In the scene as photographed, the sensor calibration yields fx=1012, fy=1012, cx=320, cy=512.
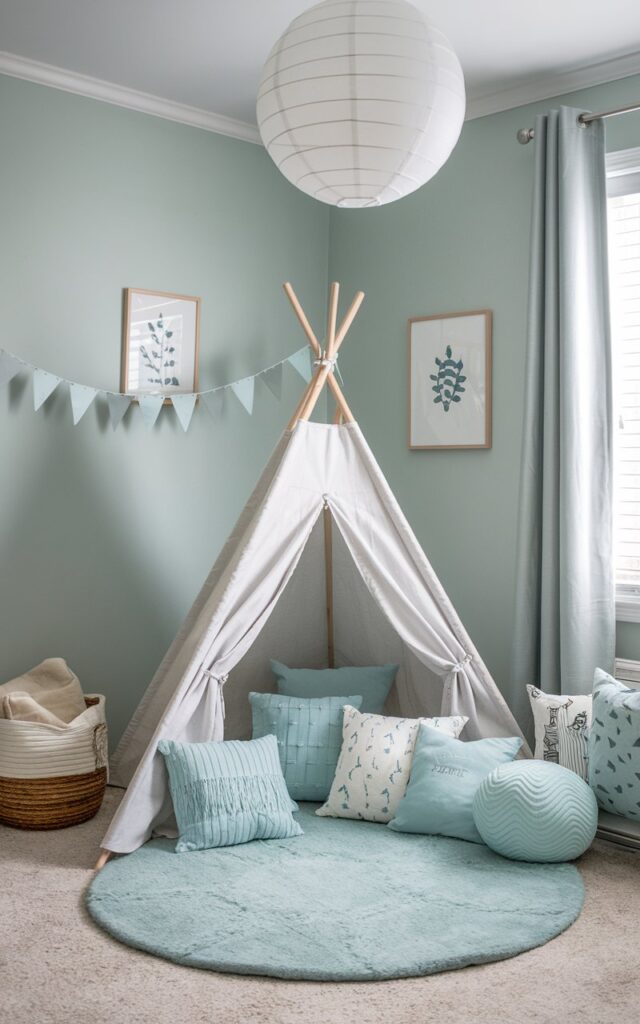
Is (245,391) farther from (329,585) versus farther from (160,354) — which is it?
(329,585)

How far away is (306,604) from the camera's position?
3.86 m

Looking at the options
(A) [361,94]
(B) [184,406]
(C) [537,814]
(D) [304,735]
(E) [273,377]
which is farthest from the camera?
(E) [273,377]

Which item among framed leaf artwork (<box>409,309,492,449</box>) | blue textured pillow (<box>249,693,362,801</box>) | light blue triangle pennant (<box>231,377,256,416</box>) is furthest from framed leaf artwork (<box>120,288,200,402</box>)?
blue textured pillow (<box>249,693,362,801</box>)

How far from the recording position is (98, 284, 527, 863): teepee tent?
319cm

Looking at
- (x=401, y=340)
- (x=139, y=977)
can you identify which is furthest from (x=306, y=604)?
(x=139, y=977)

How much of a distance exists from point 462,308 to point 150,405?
4.25ft

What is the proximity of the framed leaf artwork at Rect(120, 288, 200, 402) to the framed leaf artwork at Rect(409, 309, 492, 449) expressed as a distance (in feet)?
2.98

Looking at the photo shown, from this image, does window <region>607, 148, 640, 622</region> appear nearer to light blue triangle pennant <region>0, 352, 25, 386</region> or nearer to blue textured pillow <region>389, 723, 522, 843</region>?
blue textured pillow <region>389, 723, 522, 843</region>

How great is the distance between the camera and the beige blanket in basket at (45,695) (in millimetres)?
3258

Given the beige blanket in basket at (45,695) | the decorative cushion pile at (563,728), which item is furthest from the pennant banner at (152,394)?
the decorative cushion pile at (563,728)

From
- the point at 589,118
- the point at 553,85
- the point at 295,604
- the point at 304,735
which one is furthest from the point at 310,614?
the point at 553,85

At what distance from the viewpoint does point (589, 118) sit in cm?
346

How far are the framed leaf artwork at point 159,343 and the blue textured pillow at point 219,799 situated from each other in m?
1.48

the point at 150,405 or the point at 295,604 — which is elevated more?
the point at 150,405
